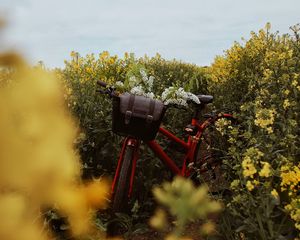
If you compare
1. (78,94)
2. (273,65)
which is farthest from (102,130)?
(273,65)

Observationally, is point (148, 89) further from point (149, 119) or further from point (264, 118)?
point (264, 118)

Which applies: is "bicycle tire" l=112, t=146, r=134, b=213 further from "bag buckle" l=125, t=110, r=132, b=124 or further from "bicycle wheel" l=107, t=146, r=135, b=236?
"bag buckle" l=125, t=110, r=132, b=124

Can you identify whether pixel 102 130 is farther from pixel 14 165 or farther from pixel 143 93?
pixel 14 165

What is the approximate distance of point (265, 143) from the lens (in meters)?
2.85

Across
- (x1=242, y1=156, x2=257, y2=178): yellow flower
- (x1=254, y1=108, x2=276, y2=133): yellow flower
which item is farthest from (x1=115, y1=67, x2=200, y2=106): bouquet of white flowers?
(x1=242, y1=156, x2=257, y2=178): yellow flower

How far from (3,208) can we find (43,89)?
16cm

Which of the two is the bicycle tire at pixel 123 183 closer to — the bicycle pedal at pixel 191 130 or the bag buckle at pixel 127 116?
the bag buckle at pixel 127 116

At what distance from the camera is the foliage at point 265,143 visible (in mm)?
2420

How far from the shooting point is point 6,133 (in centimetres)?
54

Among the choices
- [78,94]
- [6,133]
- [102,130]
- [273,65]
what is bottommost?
[102,130]

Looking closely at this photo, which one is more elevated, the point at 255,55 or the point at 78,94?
the point at 255,55

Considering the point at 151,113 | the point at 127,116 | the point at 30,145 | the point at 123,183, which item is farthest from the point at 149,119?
the point at 30,145

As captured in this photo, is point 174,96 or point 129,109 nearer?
point 129,109

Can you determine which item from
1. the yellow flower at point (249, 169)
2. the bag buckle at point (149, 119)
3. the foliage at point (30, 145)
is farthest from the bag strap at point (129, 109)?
the foliage at point (30, 145)
